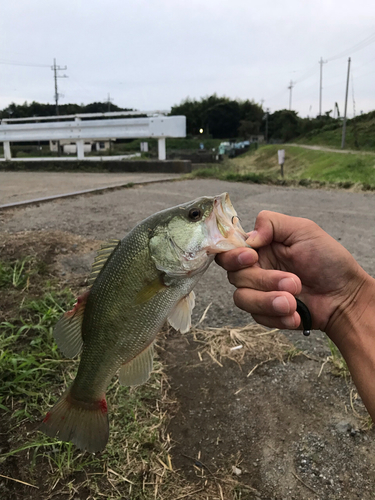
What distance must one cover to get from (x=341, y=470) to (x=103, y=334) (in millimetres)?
1522

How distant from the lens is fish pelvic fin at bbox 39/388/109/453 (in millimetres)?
1471

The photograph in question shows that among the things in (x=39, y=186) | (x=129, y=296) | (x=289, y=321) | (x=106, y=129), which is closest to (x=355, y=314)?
(x=289, y=321)

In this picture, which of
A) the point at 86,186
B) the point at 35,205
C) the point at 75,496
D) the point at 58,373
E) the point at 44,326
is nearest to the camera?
the point at 75,496

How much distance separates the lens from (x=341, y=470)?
197cm

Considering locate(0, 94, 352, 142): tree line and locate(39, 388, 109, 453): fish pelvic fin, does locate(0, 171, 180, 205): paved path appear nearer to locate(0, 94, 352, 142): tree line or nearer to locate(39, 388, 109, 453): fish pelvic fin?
locate(39, 388, 109, 453): fish pelvic fin

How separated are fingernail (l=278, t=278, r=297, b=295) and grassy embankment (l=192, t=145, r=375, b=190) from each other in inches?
449

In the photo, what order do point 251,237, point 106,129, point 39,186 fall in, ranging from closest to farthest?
point 251,237, point 39,186, point 106,129

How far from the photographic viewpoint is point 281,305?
1.45 m

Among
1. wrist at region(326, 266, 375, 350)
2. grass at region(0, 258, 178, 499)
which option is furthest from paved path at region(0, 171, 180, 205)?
wrist at region(326, 266, 375, 350)

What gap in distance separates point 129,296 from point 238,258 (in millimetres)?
479

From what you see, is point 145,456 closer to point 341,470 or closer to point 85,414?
point 85,414

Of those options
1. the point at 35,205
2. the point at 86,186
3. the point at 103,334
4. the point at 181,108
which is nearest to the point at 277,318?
the point at 103,334

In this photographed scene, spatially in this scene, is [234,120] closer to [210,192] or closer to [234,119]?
[234,119]

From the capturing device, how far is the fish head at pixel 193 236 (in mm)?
1450
